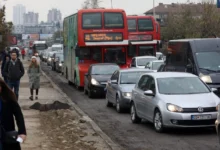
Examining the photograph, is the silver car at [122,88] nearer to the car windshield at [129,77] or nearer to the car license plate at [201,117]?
the car windshield at [129,77]

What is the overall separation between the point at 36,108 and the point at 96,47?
33.1ft

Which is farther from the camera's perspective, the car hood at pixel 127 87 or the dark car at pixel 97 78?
the dark car at pixel 97 78

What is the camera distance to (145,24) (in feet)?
129

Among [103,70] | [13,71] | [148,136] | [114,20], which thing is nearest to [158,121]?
[148,136]

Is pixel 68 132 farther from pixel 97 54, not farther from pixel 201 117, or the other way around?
pixel 97 54

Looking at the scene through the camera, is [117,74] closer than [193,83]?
No

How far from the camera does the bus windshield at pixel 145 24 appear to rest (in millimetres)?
38906

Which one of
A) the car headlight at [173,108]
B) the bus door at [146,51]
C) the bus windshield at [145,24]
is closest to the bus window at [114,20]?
the bus door at [146,51]

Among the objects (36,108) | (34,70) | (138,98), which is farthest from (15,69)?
(138,98)

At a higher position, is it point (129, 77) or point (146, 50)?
point (146, 50)

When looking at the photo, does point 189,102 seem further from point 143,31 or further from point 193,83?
point 143,31

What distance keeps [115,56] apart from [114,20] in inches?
73.8

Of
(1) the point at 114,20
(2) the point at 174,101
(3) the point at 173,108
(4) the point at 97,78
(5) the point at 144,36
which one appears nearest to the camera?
(3) the point at 173,108

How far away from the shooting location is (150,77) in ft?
53.3
